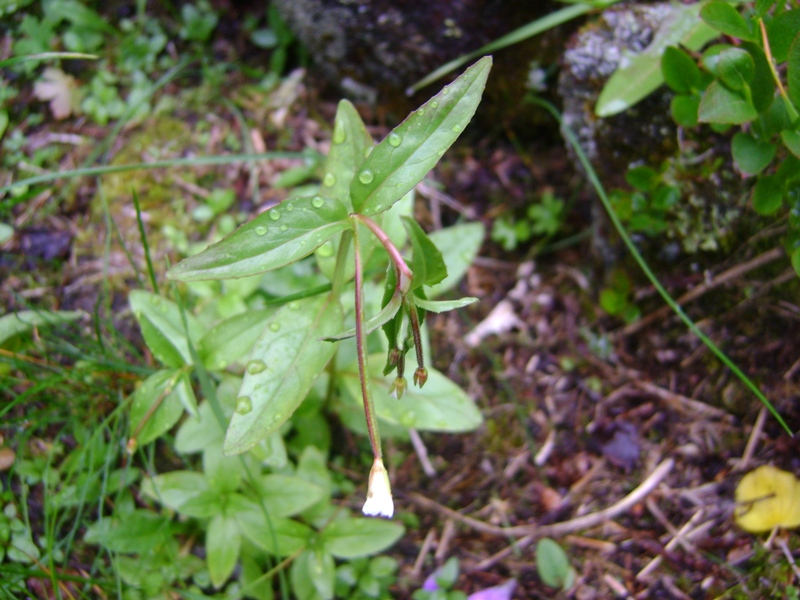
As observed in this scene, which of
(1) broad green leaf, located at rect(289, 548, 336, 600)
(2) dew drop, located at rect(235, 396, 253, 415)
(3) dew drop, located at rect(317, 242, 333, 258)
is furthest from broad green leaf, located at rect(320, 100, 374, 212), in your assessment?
(1) broad green leaf, located at rect(289, 548, 336, 600)

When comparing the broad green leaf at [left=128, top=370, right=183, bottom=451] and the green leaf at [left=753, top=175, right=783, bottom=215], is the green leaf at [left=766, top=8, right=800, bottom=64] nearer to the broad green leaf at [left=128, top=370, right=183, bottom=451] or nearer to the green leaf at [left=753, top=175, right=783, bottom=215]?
the green leaf at [left=753, top=175, right=783, bottom=215]

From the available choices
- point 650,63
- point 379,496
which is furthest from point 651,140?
point 379,496

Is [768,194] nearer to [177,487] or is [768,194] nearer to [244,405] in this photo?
[244,405]

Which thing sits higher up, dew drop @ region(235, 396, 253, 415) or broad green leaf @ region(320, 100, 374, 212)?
broad green leaf @ region(320, 100, 374, 212)

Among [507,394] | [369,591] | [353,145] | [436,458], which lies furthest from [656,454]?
[353,145]

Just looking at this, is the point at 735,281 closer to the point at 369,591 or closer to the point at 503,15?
the point at 503,15

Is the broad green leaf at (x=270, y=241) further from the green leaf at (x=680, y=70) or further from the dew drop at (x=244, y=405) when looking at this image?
the green leaf at (x=680, y=70)

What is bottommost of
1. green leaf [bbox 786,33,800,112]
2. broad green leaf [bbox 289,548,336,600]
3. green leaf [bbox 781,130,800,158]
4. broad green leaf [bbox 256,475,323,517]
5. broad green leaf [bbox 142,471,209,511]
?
broad green leaf [bbox 289,548,336,600]
